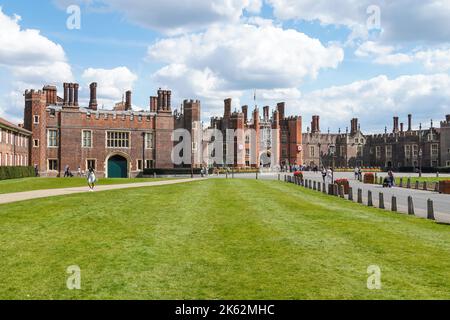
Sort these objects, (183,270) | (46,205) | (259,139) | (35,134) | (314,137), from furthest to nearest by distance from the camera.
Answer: (314,137) < (259,139) < (35,134) < (46,205) < (183,270)

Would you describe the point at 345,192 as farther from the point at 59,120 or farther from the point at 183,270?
the point at 59,120

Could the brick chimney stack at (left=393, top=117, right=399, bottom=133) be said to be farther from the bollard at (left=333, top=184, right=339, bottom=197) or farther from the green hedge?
the bollard at (left=333, top=184, right=339, bottom=197)

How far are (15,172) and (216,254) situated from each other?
3576cm

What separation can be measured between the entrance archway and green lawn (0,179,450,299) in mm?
39188

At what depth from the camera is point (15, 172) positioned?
132 feet

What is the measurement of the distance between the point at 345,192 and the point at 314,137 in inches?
2596

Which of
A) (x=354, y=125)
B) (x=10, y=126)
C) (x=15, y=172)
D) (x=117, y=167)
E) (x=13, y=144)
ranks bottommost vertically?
(x=15, y=172)

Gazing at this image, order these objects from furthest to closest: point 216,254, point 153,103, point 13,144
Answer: point 153,103 → point 13,144 → point 216,254

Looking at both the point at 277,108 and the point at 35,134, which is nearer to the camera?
the point at 35,134

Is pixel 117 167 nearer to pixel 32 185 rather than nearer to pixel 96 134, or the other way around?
pixel 96 134

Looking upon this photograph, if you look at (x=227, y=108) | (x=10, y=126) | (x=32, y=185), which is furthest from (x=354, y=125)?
(x=32, y=185)

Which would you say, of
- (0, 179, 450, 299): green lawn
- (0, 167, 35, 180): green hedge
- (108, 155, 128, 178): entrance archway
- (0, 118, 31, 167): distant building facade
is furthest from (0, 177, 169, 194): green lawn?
(108, 155, 128, 178): entrance archway

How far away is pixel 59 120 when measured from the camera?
2088 inches
